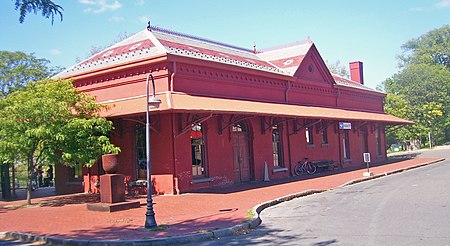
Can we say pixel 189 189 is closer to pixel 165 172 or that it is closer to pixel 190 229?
pixel 165 172

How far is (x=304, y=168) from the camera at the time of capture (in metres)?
24.0

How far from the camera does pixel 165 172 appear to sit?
16.7 meters

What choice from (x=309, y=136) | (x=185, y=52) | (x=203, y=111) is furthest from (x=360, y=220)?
(x=309, y=136)

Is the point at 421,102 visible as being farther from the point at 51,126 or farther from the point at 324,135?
the point at 51,126

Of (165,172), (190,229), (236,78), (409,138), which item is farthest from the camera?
(409,138)

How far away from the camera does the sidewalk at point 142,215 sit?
9.77m

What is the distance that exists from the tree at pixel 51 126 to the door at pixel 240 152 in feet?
18.5

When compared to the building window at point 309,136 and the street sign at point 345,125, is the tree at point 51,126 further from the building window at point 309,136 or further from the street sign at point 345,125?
the street sign at point 345,125

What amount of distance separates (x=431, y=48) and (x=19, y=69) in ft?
218

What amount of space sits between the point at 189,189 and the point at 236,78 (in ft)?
19.7

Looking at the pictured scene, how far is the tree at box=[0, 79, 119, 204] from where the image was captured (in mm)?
14516

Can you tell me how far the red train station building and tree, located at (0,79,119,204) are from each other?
1.18 metres

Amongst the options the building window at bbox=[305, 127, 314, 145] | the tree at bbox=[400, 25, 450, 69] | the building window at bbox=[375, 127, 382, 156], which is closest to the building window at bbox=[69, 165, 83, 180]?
the building window at bbox=[305, 127, 314, 145]

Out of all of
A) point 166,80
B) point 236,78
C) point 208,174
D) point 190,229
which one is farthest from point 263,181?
point 190,229
